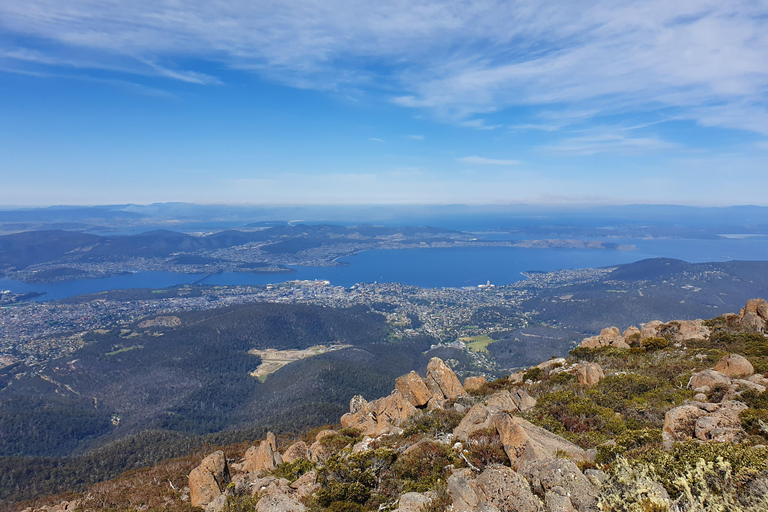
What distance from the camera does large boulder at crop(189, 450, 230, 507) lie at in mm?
12445

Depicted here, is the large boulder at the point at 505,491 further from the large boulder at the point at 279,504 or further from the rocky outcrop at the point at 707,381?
the rocky outcrop at the point at 707,381

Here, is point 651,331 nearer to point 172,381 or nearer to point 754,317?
point 754,317

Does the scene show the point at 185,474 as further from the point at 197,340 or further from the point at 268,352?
the point at 197,340

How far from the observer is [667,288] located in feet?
364

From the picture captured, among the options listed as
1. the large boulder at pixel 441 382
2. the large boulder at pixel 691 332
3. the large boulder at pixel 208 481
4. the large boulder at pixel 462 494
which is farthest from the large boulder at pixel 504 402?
the large boulder at pixel 691 332

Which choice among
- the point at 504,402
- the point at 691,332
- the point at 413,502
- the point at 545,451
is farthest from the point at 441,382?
the point at 691,332

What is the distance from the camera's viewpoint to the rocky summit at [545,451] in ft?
18.4

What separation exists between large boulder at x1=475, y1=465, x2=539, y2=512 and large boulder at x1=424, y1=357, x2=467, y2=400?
13.1 meters

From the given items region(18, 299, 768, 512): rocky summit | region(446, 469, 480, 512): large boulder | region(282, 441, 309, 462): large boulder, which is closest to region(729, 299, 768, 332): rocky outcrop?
region(18, 299, 768, 512): rocky summit

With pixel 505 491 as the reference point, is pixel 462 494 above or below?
below

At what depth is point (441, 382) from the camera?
2030 cm

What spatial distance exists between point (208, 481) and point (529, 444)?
37.4 feet

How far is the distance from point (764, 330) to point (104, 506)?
112ft

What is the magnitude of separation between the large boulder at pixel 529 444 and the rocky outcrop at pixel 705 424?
196 centimetres
